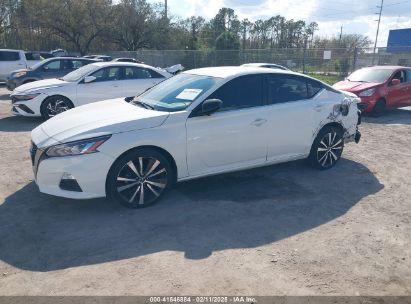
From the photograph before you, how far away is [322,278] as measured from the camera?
338 centimetres

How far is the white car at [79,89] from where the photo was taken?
30.9 feet

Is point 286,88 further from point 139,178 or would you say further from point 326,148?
point 139,178

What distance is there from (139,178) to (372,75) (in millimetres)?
9972

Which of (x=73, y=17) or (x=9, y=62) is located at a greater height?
(x=73, y=17)

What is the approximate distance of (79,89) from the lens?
9.63m

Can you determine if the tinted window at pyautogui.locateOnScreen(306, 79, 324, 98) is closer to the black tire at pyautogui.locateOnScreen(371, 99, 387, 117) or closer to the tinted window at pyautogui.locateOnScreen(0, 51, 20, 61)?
the black tire at pyautogui.locateOnScreen(371, 99, 387, 117)

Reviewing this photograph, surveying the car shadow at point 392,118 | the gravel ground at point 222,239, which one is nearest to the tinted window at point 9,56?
the gravel ground at point 222,239

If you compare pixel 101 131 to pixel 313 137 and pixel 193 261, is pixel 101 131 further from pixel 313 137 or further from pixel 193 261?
pixel 313 137

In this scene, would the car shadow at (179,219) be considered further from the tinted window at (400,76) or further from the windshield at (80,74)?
the tinted window at (400,76)

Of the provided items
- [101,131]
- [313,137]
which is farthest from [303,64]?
[101,131]

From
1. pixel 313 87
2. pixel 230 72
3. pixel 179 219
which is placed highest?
pixel 230 72

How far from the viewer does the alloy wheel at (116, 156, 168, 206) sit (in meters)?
4.52

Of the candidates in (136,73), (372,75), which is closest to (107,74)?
(136,73)

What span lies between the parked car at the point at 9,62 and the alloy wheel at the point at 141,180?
616 inches
